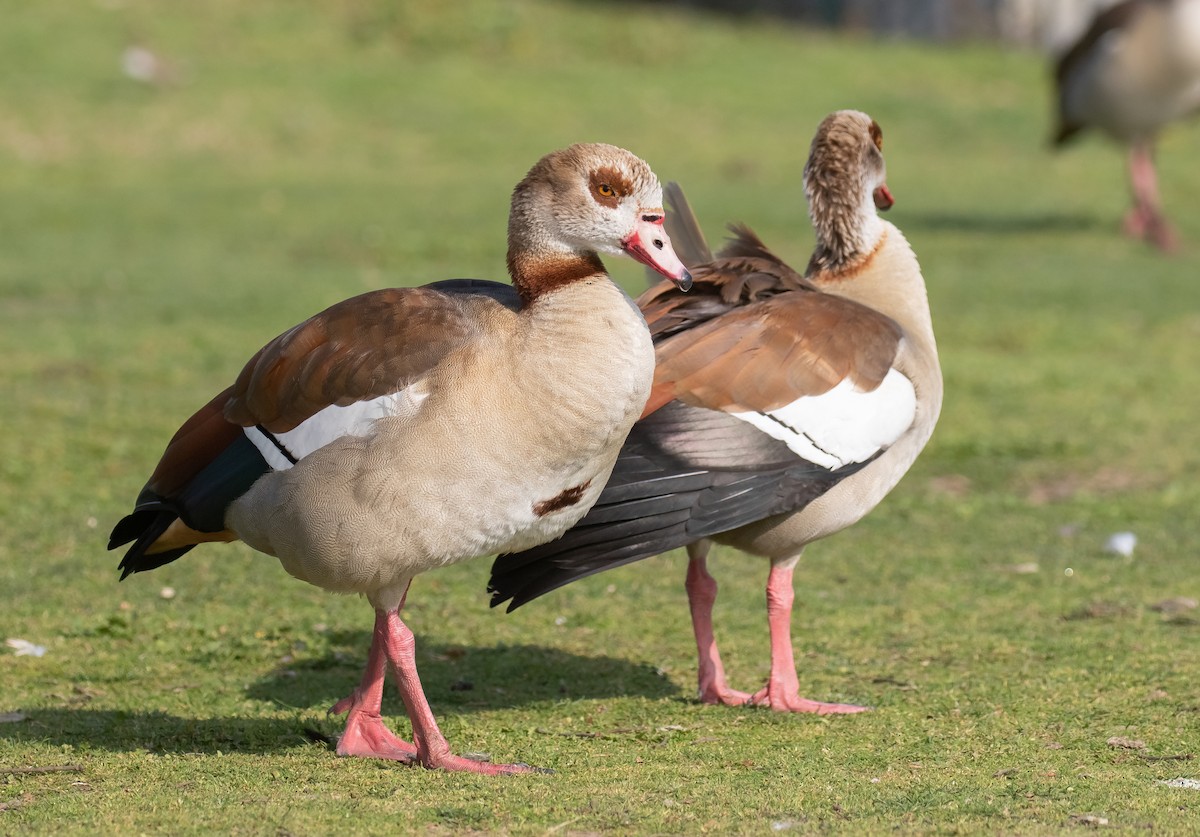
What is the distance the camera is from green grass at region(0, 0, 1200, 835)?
4.24 m

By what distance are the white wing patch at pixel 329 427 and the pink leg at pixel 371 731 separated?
1.67 ft

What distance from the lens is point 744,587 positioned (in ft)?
22.2

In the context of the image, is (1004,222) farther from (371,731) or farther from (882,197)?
(371,731)

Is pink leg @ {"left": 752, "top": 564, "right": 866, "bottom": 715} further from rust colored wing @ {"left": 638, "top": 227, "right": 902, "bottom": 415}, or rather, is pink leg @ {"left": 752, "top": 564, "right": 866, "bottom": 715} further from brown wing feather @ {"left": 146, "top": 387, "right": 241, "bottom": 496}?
brown wing feather @ {"left": 146, "top": 387, "right": 241, "bottom": 496}

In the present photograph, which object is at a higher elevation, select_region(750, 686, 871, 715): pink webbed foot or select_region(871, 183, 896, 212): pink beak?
select_region(871, 183, 896, 212): pink beak

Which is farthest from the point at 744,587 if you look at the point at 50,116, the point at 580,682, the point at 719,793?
A: the point at 50,116

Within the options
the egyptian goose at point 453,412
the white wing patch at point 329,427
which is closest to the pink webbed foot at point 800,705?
the egyptian goose at point 453,412

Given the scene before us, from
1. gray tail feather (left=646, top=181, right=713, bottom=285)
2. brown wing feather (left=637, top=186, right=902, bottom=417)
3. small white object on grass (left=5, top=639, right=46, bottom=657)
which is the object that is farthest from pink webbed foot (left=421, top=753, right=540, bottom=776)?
gray tail feather (left=646, top=181, right=713, bottom=285)

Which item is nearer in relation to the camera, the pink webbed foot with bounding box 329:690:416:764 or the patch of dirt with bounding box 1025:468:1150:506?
the pink webbed foot with bounding box 329:690:416:764

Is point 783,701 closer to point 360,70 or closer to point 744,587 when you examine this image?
point 744,587

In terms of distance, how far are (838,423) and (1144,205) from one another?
1112 centimetres

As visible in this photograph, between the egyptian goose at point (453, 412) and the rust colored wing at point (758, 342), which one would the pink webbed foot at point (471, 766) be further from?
the rust colored wing at point (758, 342)

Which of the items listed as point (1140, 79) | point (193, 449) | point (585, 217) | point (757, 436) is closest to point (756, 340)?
point (757, 436)

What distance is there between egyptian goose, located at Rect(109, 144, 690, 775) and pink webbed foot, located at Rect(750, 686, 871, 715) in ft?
3.71
